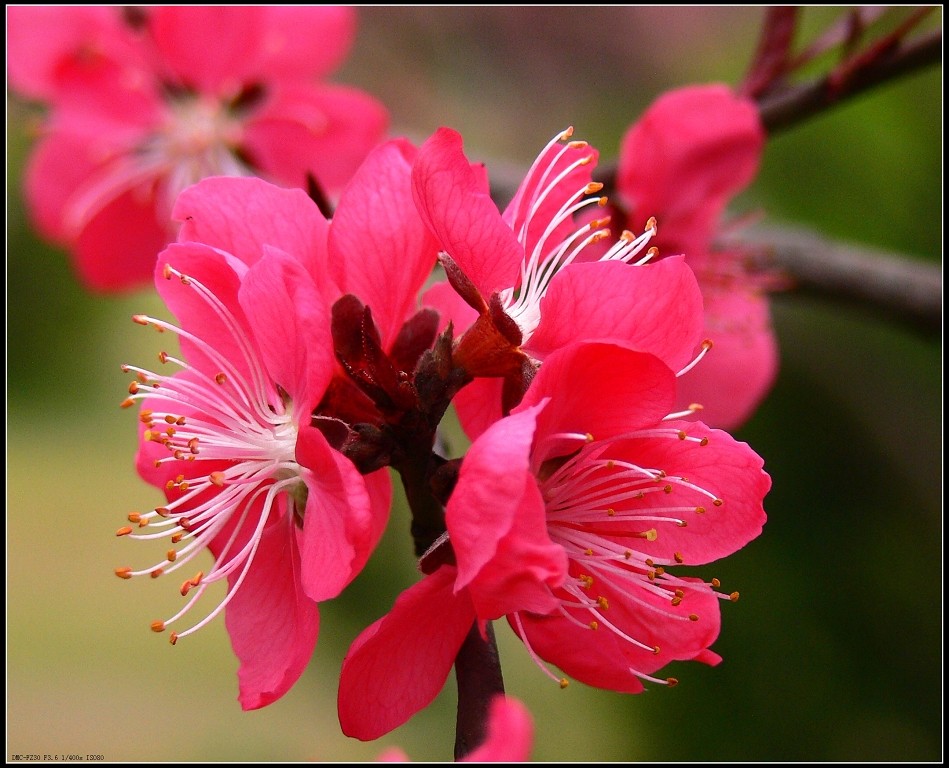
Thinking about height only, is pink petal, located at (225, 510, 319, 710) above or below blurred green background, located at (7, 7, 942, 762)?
above

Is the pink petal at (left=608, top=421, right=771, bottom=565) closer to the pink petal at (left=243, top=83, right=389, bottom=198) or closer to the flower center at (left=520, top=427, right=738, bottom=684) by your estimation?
the flower center at (left=520, top=427, right=738, bottom=684)

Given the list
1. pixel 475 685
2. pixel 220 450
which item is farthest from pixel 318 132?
pixel 475 685

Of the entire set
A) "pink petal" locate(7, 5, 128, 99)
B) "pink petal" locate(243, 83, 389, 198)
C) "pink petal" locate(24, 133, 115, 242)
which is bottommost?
"pink petal" locate(243, 83, 389, 198)

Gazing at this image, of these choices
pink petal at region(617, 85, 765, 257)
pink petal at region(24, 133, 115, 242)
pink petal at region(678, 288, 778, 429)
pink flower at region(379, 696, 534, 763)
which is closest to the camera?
pink flower at region(379, 696, 534, 763)

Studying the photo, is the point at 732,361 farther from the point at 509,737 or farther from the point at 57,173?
the point at 57,173

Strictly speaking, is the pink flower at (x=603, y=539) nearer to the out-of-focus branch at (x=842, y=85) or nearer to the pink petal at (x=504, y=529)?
the pink petal at (x=504, y=529)

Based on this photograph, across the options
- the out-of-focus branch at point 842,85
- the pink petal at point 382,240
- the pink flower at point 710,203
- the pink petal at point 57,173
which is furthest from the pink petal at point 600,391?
the pink petal at point 57,173

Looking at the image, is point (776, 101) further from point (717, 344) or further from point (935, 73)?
point (935, 73)

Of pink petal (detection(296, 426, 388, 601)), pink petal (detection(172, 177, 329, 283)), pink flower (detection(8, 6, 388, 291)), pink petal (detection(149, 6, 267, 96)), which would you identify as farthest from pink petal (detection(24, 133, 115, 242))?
pink petal (detection(296, 426, 388, 601))
